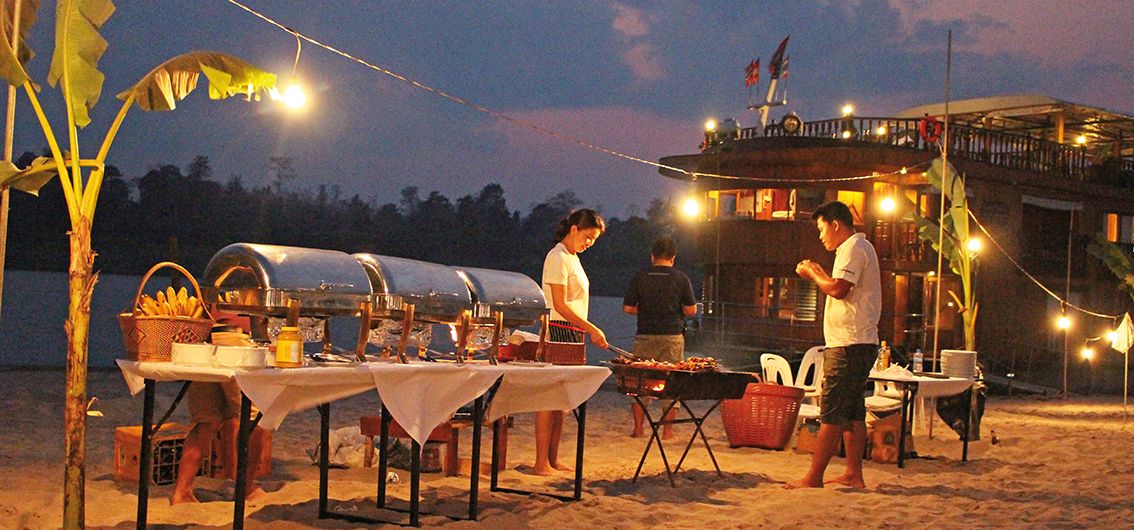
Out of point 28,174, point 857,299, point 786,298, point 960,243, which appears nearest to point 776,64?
point 786,298

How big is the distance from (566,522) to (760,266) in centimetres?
1935

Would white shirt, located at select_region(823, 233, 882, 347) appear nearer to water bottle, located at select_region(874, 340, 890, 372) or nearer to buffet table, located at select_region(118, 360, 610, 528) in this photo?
buffet table, located at select_region(118, 360, 610, 528)

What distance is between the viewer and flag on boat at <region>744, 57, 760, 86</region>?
28.9 meters

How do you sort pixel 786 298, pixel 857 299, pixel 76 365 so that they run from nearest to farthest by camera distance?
pixel 76 365 → pixel 857 299 → pixel 786 298

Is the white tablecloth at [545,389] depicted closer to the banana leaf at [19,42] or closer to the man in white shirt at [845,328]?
the man in white shirt at [845,328]

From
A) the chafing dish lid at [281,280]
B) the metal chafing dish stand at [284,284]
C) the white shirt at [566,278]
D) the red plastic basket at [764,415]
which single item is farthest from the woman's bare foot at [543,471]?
the red plastic basket at [764,415]

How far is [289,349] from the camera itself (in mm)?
4758

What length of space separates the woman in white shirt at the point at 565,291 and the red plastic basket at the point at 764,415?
2.62 m

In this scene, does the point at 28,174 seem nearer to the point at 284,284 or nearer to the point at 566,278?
the point at 284,284

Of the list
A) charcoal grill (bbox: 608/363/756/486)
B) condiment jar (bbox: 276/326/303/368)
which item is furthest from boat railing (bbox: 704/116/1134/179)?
condiment jar (bbox: 276/326/303/368)

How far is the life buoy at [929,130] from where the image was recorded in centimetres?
2441

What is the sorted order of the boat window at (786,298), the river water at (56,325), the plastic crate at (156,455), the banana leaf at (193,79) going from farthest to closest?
1. the river water at (56,325)
2. the boat window at (786,298)
3. the plastic crate at (156,455)
4. the banana leaf at (193,79)

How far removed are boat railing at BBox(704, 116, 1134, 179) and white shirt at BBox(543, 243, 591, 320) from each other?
61.2 ft

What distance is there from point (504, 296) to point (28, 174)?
262 centimetres
